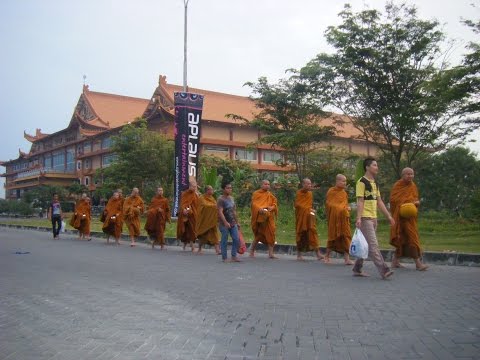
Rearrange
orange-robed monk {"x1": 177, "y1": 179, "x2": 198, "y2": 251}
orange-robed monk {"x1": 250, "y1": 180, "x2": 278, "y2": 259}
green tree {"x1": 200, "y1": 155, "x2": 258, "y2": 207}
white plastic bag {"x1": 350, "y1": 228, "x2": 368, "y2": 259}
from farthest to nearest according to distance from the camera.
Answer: green tree {"x1": 200, "y1": 155, "x2": 258, "y2": 207} → orange-robed monk {"x1": 177, "y1": 179, "x2": 198, "y2": 251} → orange-robed monk {"x1": 250, "y1": 180, "x2": 278, "y2": 259} → white plastic bag {"x1": 350, "y1": 228, "x2": 368, "y2": 259}

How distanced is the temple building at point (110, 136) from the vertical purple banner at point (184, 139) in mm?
10397


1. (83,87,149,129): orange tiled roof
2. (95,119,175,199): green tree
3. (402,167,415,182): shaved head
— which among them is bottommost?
(402,167,415,182): shaved head

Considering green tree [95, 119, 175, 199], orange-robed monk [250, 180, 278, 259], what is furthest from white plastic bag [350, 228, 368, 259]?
green tree [95, 119, 175, 199]

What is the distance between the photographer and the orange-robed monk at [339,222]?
9898mm

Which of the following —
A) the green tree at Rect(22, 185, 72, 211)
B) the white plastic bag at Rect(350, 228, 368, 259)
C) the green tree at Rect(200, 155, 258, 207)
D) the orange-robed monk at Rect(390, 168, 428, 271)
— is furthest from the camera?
the green tree at Rect(22, 185, 72, 211)

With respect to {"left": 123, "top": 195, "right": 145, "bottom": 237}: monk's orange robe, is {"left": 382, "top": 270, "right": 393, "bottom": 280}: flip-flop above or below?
below

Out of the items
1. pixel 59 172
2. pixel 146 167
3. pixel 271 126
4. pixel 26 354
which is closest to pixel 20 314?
pixel 26 354

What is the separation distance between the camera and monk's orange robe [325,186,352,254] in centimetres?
990

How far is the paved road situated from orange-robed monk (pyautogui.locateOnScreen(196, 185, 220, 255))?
3.51m

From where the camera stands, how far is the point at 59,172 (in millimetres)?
51562

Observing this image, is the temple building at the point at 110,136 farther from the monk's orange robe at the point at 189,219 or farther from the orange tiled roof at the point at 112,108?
the monk's orange robe at the point at 189,219

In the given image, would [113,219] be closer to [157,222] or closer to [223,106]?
[157,222]

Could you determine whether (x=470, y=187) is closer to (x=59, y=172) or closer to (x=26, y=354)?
(x=26, y=354)

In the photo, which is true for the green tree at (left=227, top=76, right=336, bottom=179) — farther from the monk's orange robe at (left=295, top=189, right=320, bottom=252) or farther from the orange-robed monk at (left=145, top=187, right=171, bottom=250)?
the monk's orange robe at (left=295, top=189, right=320, bottom=252)
